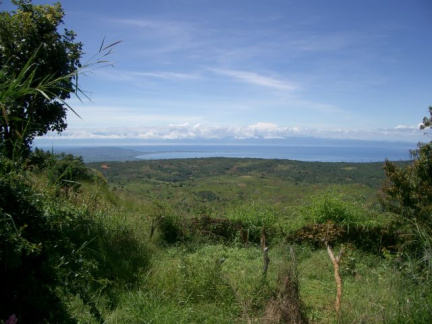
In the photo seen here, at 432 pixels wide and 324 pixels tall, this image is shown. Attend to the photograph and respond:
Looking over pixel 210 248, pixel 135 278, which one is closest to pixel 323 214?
pixel 210 248

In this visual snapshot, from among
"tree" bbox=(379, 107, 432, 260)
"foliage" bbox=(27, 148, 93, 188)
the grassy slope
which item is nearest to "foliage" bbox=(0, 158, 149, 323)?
"foliage" bbox=(27, 148, 93, 188)

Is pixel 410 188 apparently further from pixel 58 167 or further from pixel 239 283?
pixel 58 167

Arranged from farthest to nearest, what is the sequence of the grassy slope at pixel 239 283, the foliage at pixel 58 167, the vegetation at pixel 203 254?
the grassy slope at pixel 239 283
the foliage at pixel 58 167
the vegetation at pixel 203 254

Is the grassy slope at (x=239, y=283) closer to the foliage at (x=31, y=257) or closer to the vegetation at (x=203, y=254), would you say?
the vegetation at (x=203, y=254)

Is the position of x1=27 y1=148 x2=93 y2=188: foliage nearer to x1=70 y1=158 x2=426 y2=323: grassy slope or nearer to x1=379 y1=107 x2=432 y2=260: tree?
x1=70 y1=158 x2=426 y2=323: grassy slope

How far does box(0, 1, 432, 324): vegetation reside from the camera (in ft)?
6.66

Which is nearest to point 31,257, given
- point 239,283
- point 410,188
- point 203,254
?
point 239,283

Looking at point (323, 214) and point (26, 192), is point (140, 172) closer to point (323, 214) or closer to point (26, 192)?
point (323, 214)

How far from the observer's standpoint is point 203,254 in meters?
6.38

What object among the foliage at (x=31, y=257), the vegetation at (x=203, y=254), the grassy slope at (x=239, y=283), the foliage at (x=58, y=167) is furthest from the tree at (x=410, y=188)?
the foliage at (x=31, y=257)

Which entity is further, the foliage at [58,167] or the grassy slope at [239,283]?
the grassy slope at [239,283]

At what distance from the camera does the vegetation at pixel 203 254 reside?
203cm

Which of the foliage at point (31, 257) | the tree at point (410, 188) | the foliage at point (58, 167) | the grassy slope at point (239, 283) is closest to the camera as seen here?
the foliage at point (31, 257)

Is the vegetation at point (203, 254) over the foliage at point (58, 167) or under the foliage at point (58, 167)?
under
